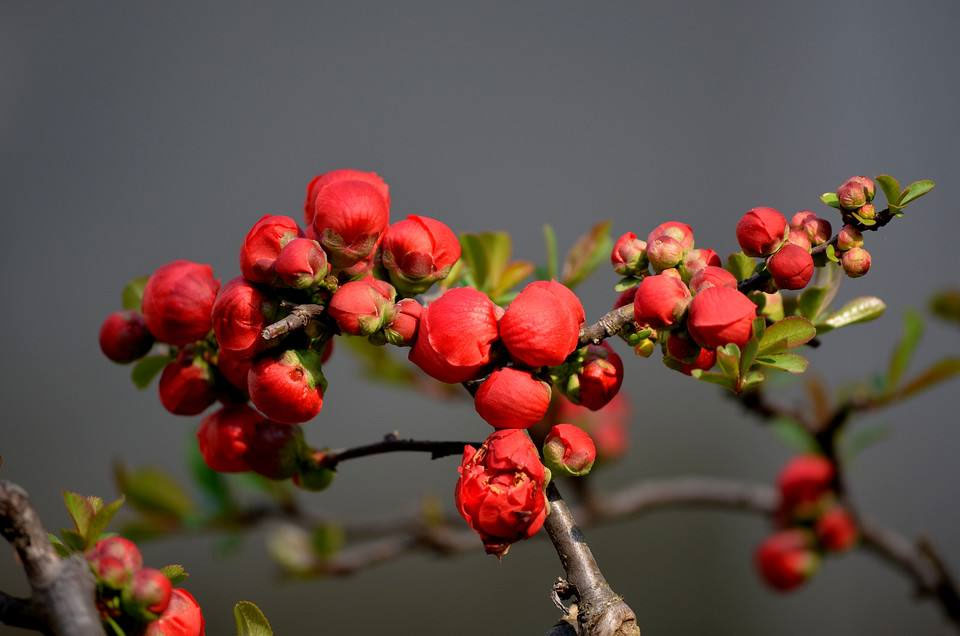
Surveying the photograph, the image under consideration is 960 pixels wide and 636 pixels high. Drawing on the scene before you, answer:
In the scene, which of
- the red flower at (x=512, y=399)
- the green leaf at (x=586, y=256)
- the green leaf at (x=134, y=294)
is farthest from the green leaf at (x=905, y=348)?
the green leaf at (x=134, y=294)

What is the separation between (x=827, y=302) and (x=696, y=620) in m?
2.19

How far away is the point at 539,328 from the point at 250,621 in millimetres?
217

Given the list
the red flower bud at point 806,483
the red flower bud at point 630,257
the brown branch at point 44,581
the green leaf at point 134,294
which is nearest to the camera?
the brown branch at point 44,581

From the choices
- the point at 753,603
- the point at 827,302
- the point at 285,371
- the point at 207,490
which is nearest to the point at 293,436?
the point at 285,371

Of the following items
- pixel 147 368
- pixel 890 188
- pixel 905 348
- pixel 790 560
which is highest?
pixel 890 188

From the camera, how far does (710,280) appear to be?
438 millimetres

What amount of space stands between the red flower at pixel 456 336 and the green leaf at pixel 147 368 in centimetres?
20

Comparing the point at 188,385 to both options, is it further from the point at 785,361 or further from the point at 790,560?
the point at 790,560

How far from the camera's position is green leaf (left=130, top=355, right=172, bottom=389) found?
564 millimetres

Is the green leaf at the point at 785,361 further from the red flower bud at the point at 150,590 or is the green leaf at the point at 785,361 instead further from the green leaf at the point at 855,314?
the red flower bud at the point at 150,590

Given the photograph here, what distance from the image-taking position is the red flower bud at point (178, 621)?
43 cm

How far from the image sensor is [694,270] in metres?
0.46

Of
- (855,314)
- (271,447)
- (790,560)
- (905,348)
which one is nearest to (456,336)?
(271,447)

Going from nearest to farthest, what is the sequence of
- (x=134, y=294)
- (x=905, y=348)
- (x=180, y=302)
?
(x=180, y=302) → (x=134, y=294) → (x=905, y=348)
